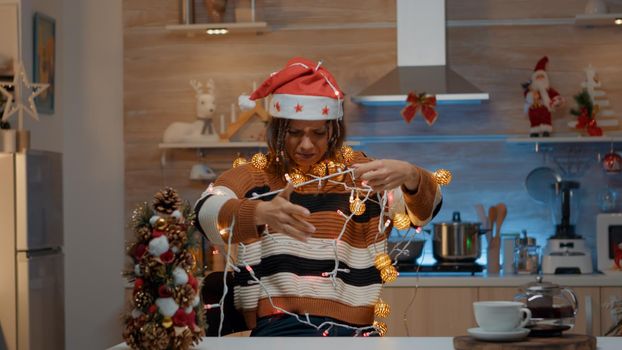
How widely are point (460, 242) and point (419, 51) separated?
916 millimetres

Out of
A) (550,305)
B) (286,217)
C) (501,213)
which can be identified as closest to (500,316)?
(550,305)

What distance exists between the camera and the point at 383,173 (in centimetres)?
234

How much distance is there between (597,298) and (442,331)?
688 mm

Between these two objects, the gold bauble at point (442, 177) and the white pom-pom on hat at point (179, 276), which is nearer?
the white pom-pom on hat at point (179, 276)

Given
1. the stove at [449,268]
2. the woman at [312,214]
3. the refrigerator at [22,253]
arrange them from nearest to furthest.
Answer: the woman at [312,214] < the refrigerator at [22,253] < the stove at [449,268]

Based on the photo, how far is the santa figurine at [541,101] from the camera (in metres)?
4.80

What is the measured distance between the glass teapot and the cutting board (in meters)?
0.07

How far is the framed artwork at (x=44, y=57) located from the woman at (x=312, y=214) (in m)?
2.25

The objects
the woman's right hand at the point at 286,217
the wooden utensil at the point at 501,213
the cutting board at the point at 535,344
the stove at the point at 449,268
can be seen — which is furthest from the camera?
the wooden utensil at the point at 501,213

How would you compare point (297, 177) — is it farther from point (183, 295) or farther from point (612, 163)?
point (612, 163)

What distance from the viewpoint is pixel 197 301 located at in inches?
78.0

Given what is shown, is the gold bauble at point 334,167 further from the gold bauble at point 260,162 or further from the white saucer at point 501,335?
the white saucer at point 501,335

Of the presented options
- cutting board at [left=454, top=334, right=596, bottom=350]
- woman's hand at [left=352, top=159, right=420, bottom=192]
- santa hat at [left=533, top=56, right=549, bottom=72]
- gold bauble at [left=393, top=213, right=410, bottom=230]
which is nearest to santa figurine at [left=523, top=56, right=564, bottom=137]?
santa hat at [left=533, top=56, right=549, bottom=72]

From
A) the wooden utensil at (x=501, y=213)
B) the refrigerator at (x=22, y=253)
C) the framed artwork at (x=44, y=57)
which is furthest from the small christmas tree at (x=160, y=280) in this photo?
the wooden utensil at (x=501, y=213)
